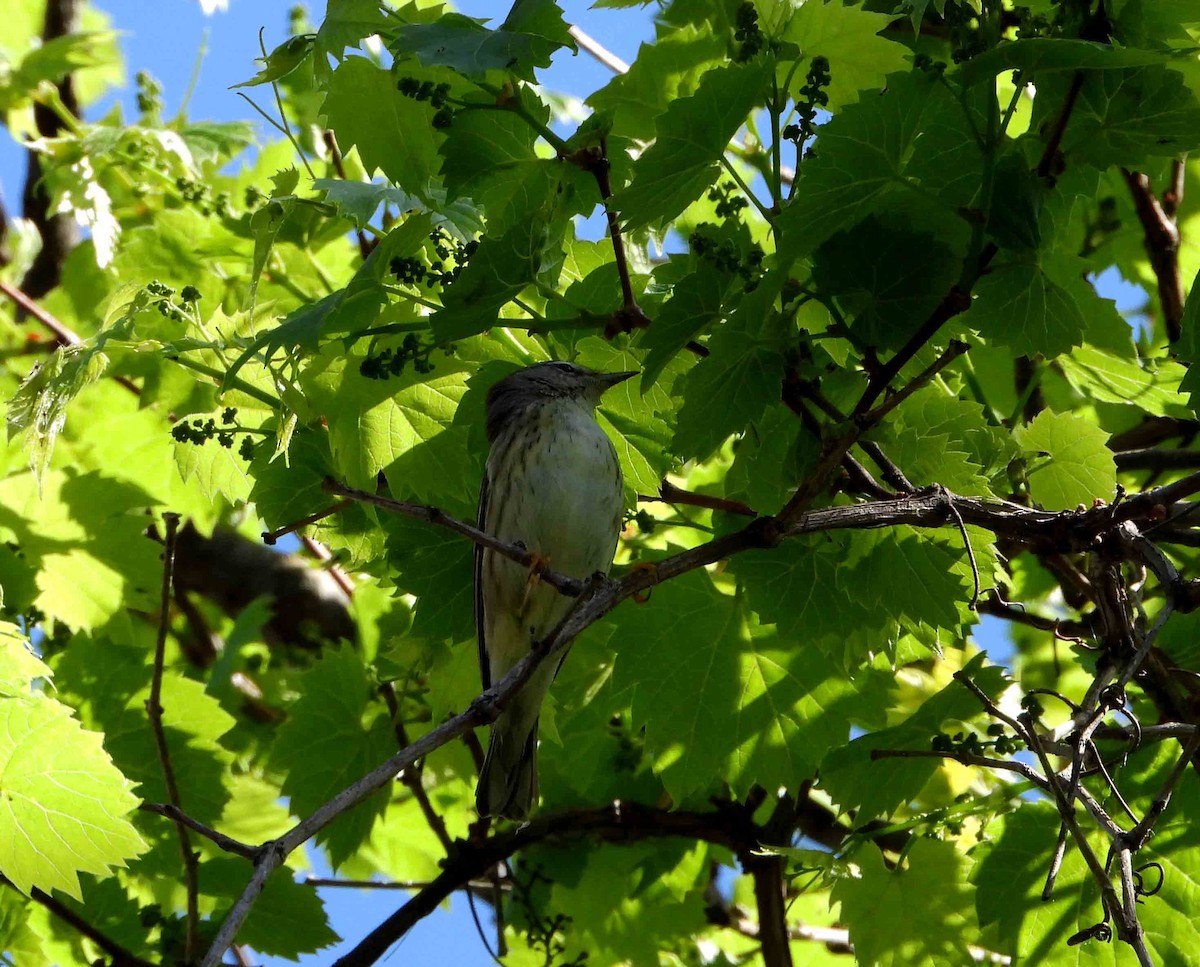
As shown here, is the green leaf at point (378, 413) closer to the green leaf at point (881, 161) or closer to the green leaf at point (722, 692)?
the green leaf at point (722, 692)

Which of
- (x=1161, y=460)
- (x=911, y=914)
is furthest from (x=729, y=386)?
(x=1161, y=460)

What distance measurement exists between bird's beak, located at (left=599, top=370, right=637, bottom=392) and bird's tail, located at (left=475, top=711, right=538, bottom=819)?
1325 mm

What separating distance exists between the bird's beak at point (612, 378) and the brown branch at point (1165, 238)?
246cm

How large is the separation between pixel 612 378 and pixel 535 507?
1.01m

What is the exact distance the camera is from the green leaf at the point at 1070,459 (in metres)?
3.78

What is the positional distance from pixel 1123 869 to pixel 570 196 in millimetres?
2052

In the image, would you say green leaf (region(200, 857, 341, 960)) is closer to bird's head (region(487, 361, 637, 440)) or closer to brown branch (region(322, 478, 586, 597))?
bird's head (region(487, 361, 637, 440))

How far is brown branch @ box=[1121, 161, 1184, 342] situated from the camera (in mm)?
5312

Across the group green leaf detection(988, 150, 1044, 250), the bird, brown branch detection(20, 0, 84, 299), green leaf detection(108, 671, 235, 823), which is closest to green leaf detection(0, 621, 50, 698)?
green leaf detection(108, 671, 235, 823)

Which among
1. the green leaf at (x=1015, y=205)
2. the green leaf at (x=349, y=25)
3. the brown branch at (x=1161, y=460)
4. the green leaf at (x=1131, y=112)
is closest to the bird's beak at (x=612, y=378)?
the green leaf at (x=349, y=25)

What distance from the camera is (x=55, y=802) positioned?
3.62 meters

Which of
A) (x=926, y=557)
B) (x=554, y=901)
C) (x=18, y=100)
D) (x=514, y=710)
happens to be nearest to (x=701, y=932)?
(x=554, y=901)

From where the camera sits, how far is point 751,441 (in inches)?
129

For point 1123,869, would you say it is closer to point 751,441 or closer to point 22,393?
point 751,441
